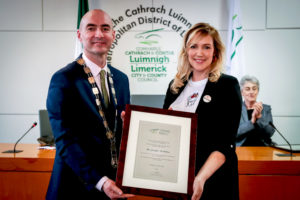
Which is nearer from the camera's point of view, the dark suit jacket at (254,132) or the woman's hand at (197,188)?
the woman's hand at (197,188)

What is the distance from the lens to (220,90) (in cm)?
142

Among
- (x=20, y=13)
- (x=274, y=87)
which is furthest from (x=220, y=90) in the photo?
(x=20, y=13)

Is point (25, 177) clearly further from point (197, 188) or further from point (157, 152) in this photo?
point (197, 188)

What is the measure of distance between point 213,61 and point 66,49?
3.46 metres

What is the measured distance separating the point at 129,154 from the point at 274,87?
13.1 ft

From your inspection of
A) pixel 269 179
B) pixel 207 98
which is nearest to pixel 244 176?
pixel 269 179

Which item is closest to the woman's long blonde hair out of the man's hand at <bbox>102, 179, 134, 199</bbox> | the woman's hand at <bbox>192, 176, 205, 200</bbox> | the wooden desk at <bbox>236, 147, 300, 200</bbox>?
the woman's hand at <bbox>192, 176, 205, 200</bbox>

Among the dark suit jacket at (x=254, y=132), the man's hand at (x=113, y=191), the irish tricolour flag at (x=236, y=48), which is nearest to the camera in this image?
the man's hand at (x=113, y=191)

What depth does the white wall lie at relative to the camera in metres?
4.19

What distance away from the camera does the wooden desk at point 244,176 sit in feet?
6.54

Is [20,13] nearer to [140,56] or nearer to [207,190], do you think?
[140,56]

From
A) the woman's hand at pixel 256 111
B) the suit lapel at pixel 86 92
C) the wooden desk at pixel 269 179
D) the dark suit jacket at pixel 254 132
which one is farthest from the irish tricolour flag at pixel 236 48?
the suit lapel at pixel 86 92

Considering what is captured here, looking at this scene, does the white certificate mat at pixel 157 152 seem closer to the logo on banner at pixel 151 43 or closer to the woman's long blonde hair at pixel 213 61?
the woman's long blonde hair at pixel 213 61

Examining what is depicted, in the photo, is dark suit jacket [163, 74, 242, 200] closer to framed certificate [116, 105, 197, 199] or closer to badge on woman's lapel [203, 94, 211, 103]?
badge on woman's lapel [203, 94, 211, 103]
